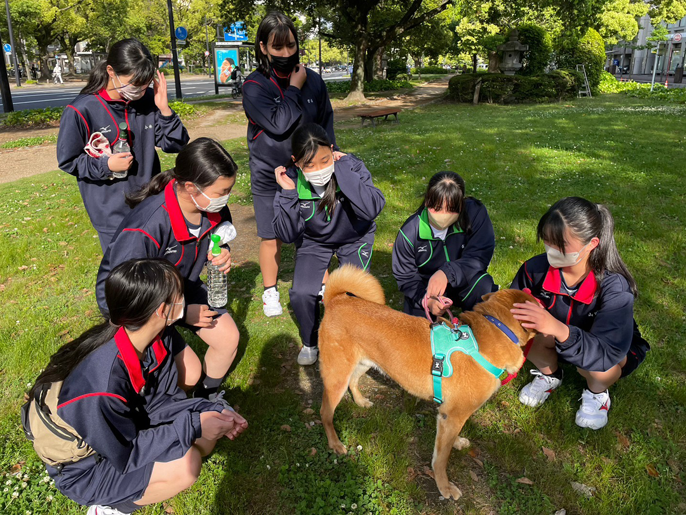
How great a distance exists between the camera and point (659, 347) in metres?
4.04

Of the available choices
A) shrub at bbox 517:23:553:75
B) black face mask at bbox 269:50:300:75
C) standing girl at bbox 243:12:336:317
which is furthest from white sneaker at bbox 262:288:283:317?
shrub at bbox 517:23:553:75

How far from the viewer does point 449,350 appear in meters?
2.75

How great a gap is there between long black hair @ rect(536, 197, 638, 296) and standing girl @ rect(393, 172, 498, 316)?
2.47 ft

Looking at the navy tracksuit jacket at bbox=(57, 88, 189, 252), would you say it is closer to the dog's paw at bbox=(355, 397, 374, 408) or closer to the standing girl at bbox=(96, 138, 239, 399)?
the standing girl at bbox=(96, 138, 239, 399)

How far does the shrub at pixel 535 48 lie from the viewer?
82.3 ft

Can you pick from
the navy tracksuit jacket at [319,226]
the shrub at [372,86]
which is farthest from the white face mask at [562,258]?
the shrub at [372,86]

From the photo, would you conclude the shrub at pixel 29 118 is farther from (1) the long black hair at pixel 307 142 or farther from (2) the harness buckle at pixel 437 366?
(2) the harness buckle at pixel 437 366

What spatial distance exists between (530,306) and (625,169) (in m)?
7.98

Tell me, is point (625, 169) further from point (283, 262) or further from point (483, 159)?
point (283, 262)

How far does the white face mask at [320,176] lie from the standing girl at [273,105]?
0.56m

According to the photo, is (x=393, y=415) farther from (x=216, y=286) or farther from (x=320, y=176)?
(x=320, y=176)

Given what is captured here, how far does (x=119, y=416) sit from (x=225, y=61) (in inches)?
1277

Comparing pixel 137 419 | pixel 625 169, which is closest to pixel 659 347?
pixel 137 419

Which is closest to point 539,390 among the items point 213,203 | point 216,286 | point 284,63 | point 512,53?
point 216,286
